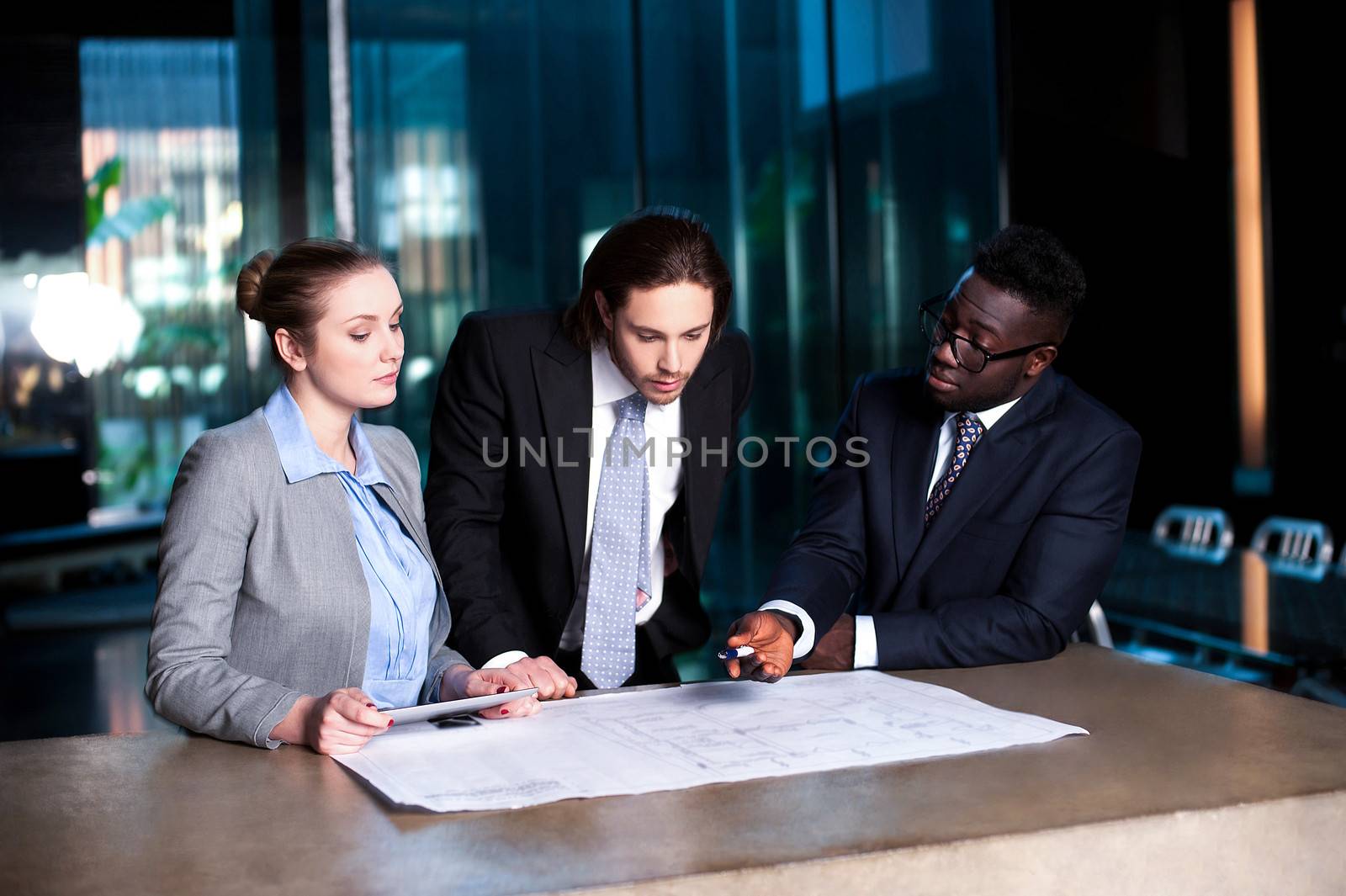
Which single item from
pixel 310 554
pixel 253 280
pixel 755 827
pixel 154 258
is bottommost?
pixel 755 827

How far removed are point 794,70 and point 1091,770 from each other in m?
4.98

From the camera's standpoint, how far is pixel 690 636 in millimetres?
2572

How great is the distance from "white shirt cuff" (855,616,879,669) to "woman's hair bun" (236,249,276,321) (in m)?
1.09

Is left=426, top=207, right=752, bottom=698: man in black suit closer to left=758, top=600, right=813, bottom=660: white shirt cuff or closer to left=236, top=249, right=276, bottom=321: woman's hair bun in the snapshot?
left=758, top=600, right=813, bottom=660: white shirt cuff

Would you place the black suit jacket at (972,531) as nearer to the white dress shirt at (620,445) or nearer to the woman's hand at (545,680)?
the white dress shirt at (620,445)

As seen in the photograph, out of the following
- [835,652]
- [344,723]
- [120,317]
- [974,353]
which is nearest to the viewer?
[344,723]

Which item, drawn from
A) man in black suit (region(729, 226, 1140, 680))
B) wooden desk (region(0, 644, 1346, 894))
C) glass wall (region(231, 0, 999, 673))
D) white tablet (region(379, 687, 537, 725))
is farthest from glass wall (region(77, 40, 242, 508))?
wooden desk (region(0, 644, 1346, 894))

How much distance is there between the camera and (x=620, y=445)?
2455 mm

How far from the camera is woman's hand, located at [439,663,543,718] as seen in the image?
1.73 meters

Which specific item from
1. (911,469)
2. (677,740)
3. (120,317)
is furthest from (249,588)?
(120,317)

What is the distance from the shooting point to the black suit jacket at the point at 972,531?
82.7 inches

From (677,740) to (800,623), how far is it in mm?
517

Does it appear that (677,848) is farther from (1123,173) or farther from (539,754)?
(1123,173)

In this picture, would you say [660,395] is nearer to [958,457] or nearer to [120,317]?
[958,457]
